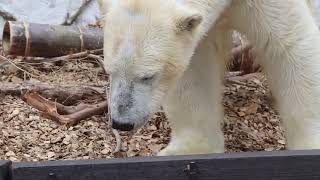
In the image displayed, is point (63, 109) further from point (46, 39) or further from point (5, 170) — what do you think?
point (5, 170)

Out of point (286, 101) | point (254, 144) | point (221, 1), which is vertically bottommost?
point (254, 144)

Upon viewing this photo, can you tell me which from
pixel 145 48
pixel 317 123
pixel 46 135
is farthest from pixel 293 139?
pixel 46 135

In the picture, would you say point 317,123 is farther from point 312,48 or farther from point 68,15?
point 68,15

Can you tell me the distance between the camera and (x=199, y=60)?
2824mm

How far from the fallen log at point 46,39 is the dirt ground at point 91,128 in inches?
4.3

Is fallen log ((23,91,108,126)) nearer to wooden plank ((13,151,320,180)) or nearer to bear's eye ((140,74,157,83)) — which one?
bear's eye ((140,74,157,83))

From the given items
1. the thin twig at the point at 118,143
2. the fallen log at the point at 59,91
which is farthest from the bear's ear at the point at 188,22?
the fallen log at the point at 59,91

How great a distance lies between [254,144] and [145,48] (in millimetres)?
1288

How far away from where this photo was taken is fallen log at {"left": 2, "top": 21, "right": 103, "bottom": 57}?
3.65 meters

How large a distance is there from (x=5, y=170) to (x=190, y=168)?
426 mm

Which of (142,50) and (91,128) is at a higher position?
(142,50)

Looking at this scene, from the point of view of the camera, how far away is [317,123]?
2.62m

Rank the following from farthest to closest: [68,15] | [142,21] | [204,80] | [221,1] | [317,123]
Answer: [68,15], [204,80], [317,123], [221,1], [142,21]

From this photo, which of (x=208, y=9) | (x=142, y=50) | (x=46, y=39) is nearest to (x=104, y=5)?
(x=142, y=50)
